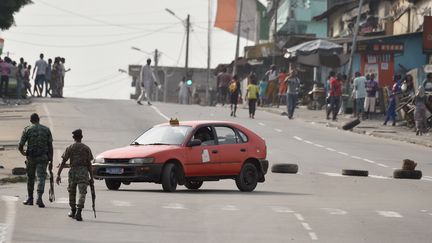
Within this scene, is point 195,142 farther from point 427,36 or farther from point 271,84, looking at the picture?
point 271,84

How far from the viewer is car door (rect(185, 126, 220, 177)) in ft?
78.4

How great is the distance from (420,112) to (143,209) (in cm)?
2474

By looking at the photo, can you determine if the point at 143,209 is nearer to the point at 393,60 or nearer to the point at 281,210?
the point at 281,210

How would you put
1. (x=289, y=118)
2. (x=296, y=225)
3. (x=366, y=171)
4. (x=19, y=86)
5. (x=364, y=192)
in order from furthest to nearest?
(x=19, y=86) → (x=289, y=118) → (x=366, y=171) → (x=364, y=192) → (x=296, y=225)

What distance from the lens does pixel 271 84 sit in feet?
222

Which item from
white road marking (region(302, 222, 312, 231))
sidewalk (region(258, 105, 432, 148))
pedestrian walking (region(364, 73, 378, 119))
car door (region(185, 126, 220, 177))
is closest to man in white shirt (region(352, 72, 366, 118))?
pedestrian walking (region(364, 73, 378, 119))

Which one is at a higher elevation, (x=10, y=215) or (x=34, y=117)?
(x=34, y=117)

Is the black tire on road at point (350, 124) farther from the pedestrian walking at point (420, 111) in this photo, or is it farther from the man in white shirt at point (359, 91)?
the pedestrian walking at point (420, 111)

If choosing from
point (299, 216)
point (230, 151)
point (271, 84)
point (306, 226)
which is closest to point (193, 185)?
point (230, 151)

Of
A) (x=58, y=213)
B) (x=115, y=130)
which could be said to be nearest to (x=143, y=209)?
(x=58, y=213)

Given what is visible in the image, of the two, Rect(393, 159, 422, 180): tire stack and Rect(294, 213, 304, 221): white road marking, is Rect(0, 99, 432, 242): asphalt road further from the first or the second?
Rect(393, 159, 422, 180): tire stack

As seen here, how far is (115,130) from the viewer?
41.5m

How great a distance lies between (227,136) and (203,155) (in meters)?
0.90

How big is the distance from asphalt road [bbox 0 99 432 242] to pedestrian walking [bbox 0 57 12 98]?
63.1 feet
